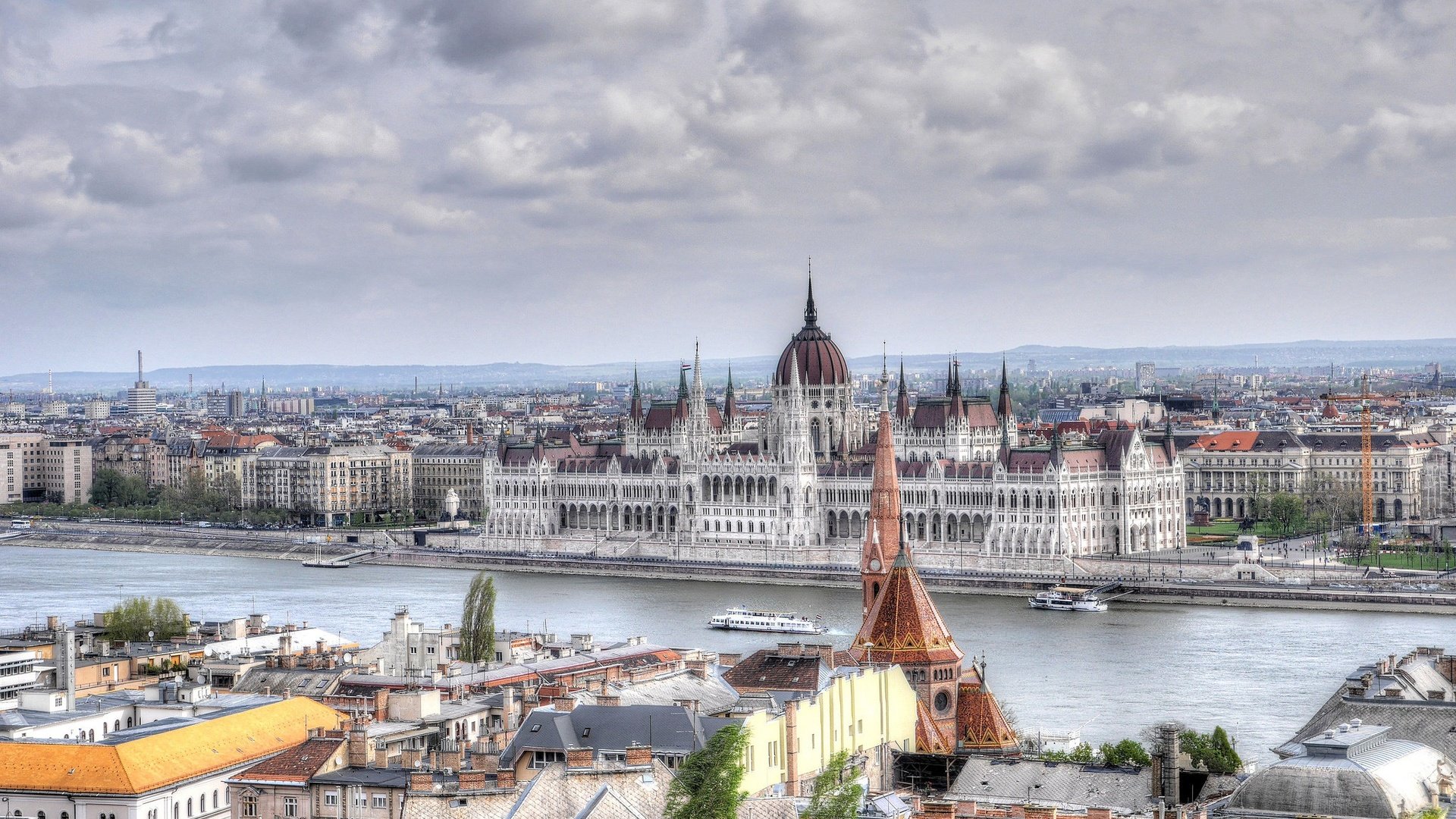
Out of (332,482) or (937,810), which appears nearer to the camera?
(937,810)

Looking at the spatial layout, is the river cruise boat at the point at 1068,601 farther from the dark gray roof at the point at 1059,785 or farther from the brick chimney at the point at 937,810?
the brick chimney at the point at 937,810

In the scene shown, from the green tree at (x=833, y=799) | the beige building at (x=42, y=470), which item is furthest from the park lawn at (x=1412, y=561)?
the beige building at (x=42, y=470)

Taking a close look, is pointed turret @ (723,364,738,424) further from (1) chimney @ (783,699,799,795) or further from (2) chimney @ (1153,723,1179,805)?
(2) chimney @ (1153,723,1179,805)

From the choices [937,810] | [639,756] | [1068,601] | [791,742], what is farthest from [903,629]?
[1068,601]

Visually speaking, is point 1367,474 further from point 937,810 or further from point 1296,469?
point 937,810

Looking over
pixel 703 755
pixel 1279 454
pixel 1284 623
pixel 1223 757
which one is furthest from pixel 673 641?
pixel 1279 454

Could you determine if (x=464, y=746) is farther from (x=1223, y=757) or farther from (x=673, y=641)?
(x=673, y=641)
